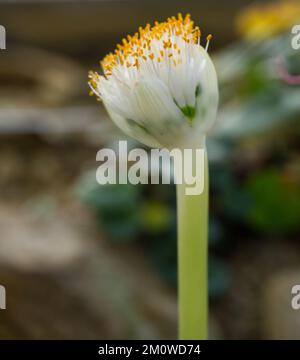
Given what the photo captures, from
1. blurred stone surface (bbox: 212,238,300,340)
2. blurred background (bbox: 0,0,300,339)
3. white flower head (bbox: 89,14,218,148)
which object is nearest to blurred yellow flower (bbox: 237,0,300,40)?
blurred background (bbox: 0,0,300,339)

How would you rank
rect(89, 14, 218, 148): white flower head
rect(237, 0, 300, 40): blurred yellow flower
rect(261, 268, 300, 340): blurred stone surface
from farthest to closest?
rect(237, 0, 300, 40): blurred yellow flower
rect(261, 268, 300, 340): blurred stone surface
rect(89, 14, 218, 148): white flower head

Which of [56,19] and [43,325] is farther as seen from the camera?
[56,19]

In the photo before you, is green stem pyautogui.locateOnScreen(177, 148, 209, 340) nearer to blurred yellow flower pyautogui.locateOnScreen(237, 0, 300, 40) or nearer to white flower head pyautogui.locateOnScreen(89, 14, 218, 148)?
white flower head pyautogui.locateOnScreen(89, 14, 218, 148)

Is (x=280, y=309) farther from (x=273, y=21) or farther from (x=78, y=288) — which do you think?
(x=273, y=21)

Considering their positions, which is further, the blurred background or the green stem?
the blurred background

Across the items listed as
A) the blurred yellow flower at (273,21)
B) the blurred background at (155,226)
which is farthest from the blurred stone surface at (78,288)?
the blurred yellow flower at (273,21)

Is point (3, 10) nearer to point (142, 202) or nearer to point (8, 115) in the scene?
point (8, 115)
